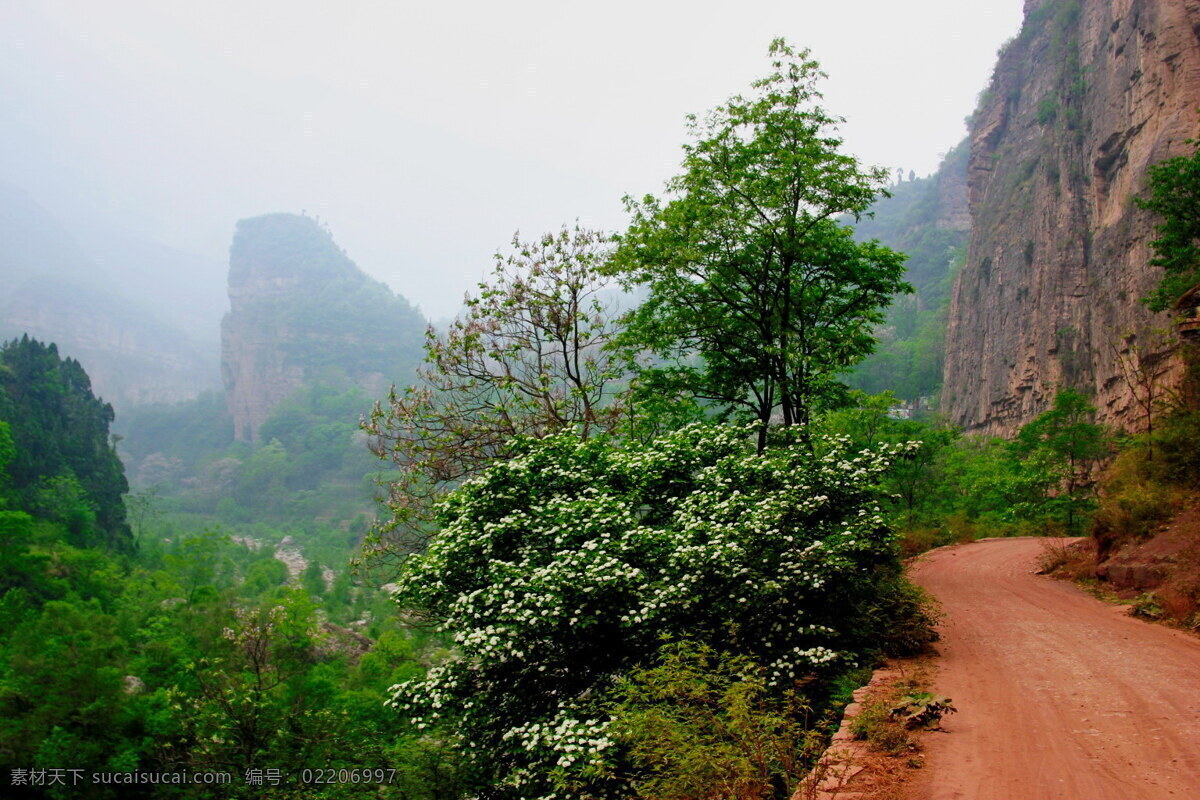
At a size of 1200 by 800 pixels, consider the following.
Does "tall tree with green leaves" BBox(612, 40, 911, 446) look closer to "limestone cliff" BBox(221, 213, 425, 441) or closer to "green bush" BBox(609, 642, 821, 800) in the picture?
"green bush" BBox(609, 642, 821, 800)

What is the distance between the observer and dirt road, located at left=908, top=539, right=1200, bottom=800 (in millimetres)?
4922

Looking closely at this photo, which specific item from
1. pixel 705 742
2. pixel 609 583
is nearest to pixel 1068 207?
pixel 609 583

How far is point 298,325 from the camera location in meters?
146

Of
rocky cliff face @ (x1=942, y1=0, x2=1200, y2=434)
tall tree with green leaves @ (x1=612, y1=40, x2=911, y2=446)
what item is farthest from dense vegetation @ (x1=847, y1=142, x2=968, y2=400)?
tall tree with green leaves @ (x1=612, y1=40, x2=911, y2=446)

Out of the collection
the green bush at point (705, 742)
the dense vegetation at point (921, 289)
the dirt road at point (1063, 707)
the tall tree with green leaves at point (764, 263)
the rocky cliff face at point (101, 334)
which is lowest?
the dirt road at point (1063, 707)

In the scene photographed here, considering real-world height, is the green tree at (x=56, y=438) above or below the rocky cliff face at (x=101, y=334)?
below

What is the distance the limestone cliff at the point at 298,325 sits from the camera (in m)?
138

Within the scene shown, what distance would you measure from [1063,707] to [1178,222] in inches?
796

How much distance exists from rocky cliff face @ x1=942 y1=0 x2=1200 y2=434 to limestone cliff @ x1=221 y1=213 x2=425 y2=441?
105541mm

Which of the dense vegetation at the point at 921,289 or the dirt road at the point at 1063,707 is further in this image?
the dense vegetation at the point at 921,289

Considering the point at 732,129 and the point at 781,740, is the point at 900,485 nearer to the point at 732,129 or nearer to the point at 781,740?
the point at 732,129

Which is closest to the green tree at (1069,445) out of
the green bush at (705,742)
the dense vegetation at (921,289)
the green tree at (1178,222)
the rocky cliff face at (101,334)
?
the green tree at (1178,222)

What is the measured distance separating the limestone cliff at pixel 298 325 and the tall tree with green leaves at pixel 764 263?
405 feet

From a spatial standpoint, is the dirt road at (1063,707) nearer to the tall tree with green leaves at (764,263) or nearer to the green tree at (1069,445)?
the tall tree with green leaves at (764,263)
